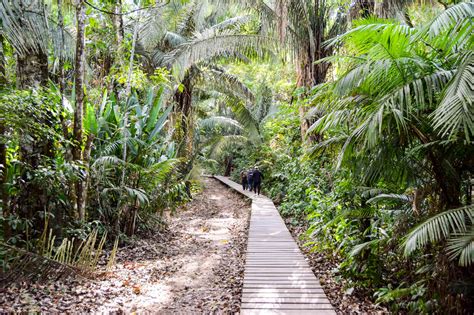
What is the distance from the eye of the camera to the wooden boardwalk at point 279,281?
3795 mm

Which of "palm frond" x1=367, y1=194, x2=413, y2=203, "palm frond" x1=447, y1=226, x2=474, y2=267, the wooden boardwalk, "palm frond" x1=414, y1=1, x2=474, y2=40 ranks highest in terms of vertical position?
"palm frond" x1=414, y1=1, x2=474, y2=40

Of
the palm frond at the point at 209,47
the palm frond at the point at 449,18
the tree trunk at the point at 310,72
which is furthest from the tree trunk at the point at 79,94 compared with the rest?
the tree trunk at the point at 310,72

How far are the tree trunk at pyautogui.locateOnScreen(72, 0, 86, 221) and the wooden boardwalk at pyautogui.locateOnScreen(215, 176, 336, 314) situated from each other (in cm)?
290

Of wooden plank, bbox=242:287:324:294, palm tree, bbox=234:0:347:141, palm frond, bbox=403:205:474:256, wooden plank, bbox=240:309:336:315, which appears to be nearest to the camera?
palm frond, bbox=403:205:474:256

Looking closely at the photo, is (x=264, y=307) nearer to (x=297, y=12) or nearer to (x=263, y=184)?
(x=297, y=12)

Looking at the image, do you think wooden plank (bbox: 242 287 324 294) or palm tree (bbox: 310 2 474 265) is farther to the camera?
wooden plank (bbox: 242 287 324 294)

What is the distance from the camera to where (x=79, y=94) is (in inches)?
206

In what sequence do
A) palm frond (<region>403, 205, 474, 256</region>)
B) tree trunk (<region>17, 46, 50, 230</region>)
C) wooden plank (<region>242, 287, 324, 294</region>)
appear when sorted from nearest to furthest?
palm frond (<region>403, 205, 474, 256</region>) → wooden plank (<region>242, 287, 324, 294</region>) → tree trunk (<region>17, 46, 50, 230</region>)

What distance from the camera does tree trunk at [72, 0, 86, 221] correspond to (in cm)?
525

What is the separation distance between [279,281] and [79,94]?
4040 mm

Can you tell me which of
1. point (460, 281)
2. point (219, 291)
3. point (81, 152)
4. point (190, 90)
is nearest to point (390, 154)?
point (460, 281)

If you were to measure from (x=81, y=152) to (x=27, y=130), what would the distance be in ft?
6.08

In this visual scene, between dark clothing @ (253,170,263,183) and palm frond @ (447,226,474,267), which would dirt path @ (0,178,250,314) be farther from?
dark clothing @ (253,170,263,183)

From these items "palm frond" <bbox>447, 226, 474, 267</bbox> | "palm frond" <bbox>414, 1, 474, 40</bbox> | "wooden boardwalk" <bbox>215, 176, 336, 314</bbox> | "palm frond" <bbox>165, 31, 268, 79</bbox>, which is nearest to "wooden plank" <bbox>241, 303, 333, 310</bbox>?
"wooden boardwalk" <bbox>215, 176, 336, 314</bbox>
